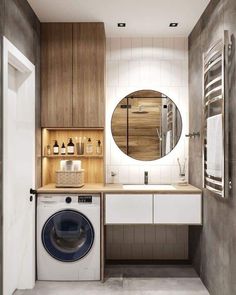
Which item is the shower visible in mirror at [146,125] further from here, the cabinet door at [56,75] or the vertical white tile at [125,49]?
the cabinet door at [56,75]

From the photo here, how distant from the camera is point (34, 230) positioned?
10.9ft

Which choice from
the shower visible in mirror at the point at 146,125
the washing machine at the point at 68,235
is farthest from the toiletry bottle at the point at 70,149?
the washing machine at the point at 68,235

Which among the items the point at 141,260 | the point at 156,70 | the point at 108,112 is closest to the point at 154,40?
the point at 156,70

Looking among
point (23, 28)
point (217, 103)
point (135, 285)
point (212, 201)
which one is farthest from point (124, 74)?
point (135, 285)

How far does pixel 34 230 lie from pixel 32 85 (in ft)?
4.82

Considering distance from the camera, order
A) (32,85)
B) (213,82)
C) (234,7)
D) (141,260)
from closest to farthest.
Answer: (234,7), (213,82), (32,85), (141,260)

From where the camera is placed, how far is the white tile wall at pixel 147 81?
Result: 13.2ft

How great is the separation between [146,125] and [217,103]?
55.9 inches

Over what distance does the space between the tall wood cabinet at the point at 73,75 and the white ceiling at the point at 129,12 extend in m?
0.14

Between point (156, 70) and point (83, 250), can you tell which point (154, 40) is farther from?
point (83, 250)

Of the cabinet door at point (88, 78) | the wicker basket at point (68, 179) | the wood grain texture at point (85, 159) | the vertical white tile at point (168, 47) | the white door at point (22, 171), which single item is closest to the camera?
the white door at point (22, 171)

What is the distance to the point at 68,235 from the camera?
132 inches

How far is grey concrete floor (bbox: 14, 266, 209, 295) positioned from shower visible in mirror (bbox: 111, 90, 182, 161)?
4.39ft

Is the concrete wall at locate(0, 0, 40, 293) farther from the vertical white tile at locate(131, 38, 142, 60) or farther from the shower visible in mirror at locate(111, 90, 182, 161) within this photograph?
the vertical white tile at locate(131, 38, 142, 60)
